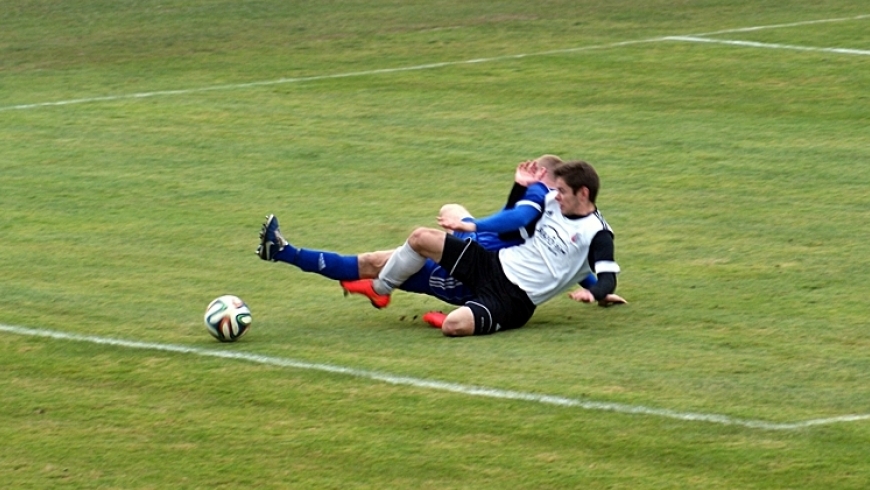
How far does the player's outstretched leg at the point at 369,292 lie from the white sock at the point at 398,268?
38 mm

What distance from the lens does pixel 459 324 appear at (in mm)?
8969

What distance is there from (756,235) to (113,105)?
28.3ft

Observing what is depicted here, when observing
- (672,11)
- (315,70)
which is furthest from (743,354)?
(672,11)

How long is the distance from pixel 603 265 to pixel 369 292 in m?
1.40

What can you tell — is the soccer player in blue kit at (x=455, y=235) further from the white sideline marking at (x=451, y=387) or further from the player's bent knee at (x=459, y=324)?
the white sideline marking at (x=451, y=387)

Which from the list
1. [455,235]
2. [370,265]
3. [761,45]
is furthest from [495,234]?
[761,45]

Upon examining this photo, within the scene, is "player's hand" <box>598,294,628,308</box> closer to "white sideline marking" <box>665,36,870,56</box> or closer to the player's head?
the player's head

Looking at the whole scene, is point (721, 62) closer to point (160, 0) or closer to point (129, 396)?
point (160, 0)

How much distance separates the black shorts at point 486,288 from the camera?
905 centimetres

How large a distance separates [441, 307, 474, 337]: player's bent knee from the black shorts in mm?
32

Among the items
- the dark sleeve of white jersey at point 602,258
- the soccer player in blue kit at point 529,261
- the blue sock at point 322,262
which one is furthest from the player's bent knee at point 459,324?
the blue sock at point 322,262

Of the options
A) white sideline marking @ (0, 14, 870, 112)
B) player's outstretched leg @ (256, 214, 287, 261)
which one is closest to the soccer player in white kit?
A: player's outstretched leg @ (256, 214, 287, 261)

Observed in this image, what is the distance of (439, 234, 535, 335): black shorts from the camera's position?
9.05 m

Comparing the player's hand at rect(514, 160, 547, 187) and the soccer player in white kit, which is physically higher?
the player's hand at rect(514, 160, 547, 187)
